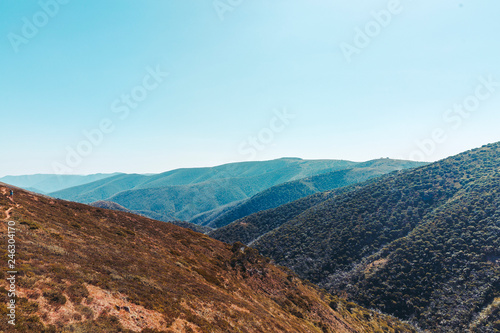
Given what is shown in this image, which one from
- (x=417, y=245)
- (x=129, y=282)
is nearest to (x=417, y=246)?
(x=417, y=245)

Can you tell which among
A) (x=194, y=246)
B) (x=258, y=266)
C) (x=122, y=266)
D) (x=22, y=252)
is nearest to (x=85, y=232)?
(x=122, y=266)

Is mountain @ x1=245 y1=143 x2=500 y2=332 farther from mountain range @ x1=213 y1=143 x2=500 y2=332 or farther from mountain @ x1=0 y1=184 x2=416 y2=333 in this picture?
mountain @ x1=0 y1=184 x2=416 y2=333

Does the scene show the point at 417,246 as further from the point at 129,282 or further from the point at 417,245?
the point at 129,282

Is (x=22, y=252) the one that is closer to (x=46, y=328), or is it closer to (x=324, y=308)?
(x=46, y=328)

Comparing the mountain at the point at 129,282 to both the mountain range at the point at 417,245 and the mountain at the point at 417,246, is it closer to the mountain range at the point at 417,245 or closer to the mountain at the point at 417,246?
the mountain at the point at 417,246

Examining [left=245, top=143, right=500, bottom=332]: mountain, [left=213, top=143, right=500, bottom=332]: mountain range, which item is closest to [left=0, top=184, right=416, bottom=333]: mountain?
[left=245, top=143, right=500, bottom=332]: mountain

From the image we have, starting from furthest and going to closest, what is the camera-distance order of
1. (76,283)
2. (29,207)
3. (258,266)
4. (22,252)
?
(258,266) → (29,207) → (22,252) → (76,283)
